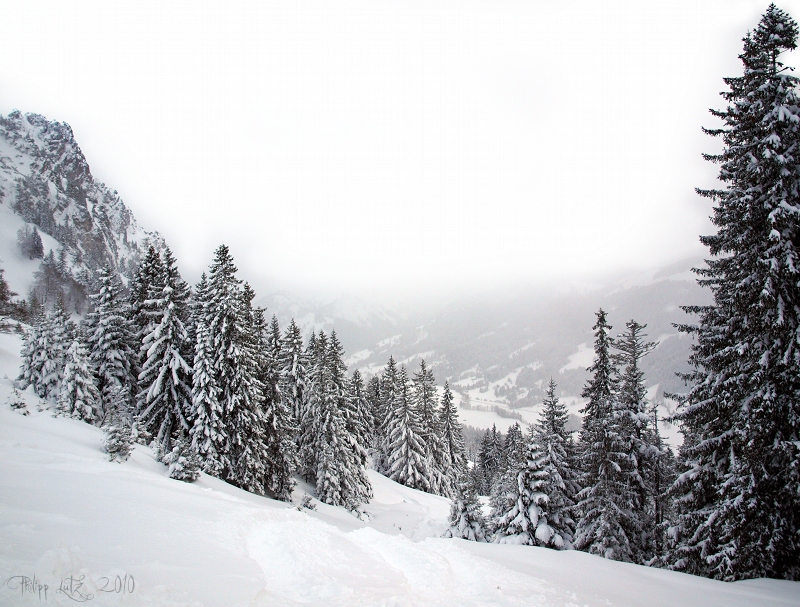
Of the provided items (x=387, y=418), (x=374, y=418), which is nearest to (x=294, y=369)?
(x=387, y=418)

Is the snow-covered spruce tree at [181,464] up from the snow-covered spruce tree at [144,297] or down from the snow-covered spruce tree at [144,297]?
down

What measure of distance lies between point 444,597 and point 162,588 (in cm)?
690

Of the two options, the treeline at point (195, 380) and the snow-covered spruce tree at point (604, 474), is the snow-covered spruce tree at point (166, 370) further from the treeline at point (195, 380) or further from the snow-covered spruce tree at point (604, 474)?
the snow-covered spruce tree at point (604, 474)

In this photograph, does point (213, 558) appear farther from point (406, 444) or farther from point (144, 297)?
point (406, 444)

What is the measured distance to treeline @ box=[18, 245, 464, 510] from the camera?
24.6 m

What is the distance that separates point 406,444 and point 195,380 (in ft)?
94.5

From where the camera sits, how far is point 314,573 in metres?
9.11

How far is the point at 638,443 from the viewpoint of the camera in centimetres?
2123

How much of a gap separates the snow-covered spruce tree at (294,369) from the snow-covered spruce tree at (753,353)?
113 feet

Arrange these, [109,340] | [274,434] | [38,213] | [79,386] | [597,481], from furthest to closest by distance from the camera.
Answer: [38,213], [274,434], [109,340], [79,386], [597,481]

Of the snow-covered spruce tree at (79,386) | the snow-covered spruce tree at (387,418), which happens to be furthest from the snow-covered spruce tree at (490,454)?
the snow-covered spruce tree at (79,386)

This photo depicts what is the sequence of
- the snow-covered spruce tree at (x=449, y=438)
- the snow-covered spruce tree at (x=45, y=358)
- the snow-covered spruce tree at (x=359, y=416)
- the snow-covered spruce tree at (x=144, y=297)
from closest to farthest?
the snow-covered spruce tree at (x=144, y=297), the snow-covered spruce tree at (x=45, y=358), the snow-covered spruce tree at (x=359, y=416), the snow-covered spruce tree at (x=449, y=438)

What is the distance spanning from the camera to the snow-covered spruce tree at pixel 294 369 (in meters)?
40.2

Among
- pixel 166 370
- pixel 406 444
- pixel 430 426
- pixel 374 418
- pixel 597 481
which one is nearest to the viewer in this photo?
pixel 597 481
